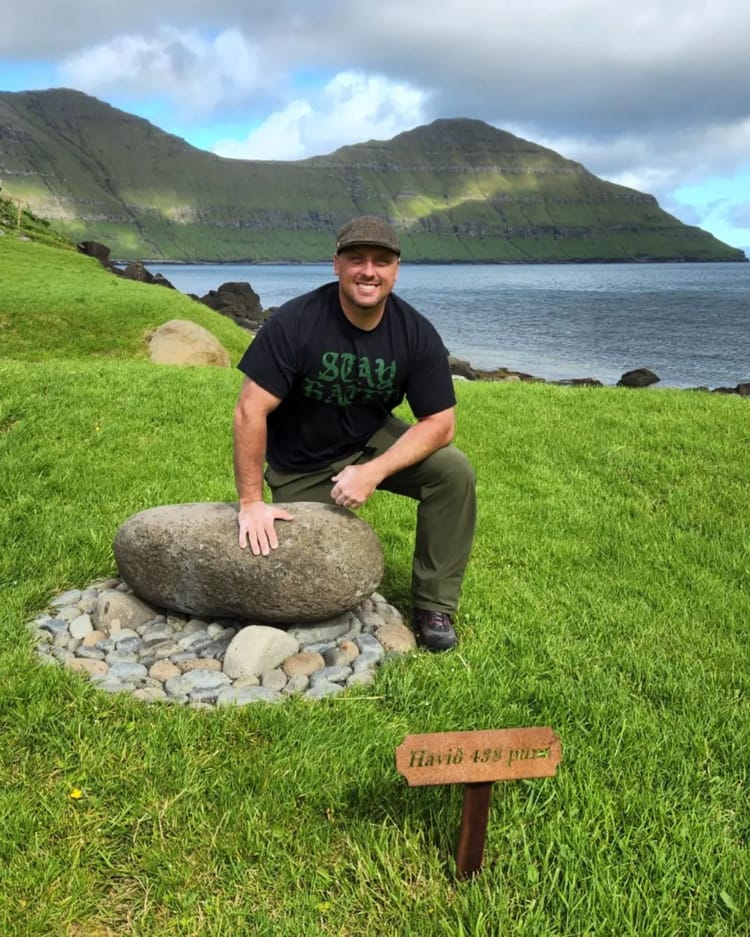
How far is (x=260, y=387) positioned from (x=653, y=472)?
240 inches

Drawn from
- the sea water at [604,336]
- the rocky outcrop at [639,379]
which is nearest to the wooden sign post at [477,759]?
the rocky outcrop at [639,379]

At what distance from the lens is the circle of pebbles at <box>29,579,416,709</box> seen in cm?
461

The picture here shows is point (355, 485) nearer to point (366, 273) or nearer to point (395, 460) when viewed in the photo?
point (395, 460)

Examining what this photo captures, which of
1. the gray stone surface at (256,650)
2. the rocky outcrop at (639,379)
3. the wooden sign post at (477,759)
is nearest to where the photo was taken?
the wooden sign post at (477,759)

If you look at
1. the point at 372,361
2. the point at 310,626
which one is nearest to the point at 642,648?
the point at 310,626

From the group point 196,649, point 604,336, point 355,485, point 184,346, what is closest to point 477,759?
point 355,485

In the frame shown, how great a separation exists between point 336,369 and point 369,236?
0.90 m

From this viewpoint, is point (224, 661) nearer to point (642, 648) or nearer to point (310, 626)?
point (310, 626)

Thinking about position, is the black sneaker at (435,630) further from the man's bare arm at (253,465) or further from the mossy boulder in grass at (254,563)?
the man's bare arm at (253,465)

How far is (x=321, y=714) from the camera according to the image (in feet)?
14.1

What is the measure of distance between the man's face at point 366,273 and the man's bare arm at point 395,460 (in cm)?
90

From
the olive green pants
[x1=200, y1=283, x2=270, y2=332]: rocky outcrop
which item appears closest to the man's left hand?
the olive green pants

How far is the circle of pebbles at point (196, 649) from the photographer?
15.1 ft

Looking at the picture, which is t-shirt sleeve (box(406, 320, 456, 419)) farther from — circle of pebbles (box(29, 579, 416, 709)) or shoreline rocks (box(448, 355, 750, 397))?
shoreline rocks (box(448, 355, 750, 397))
